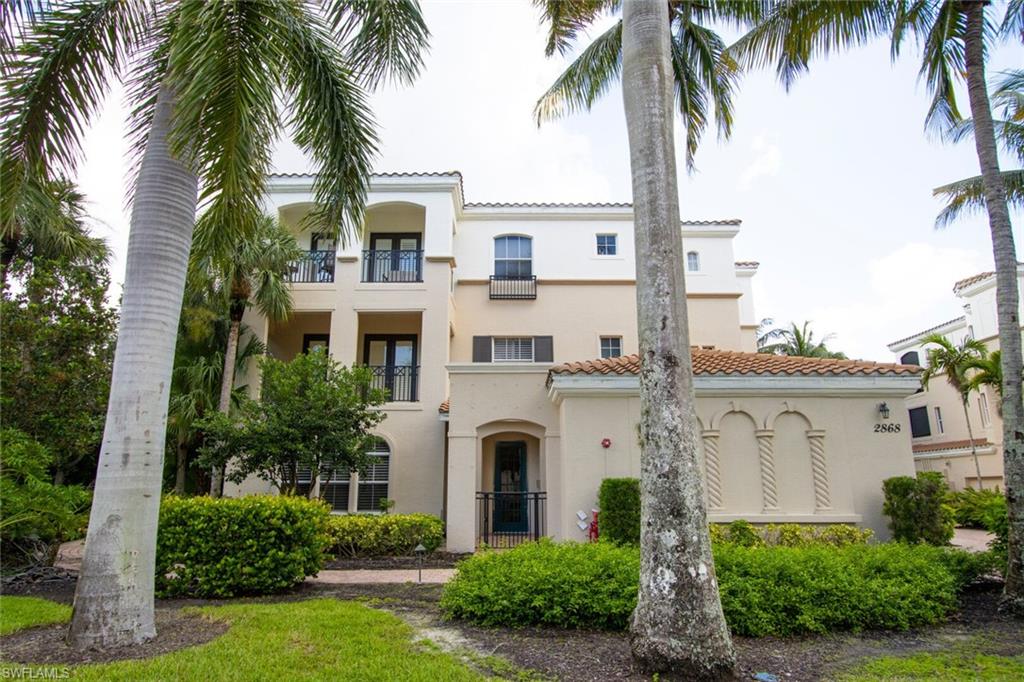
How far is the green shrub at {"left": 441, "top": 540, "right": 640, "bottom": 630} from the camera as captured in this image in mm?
6543

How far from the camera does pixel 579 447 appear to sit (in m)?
12.6

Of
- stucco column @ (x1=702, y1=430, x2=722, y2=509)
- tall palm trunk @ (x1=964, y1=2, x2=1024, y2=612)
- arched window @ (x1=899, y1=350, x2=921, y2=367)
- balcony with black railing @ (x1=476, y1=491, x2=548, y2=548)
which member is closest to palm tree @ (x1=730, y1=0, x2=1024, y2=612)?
tall palm trunk @ (x1=964, y1=2, x2=1024, y2=612)

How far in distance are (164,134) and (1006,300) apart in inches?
429

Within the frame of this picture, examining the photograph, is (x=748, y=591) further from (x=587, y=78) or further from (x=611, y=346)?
(x=611, y=346)

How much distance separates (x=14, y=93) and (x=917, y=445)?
33727 millimetres

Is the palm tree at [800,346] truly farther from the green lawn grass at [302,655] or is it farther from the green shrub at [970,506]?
the green lawn grass at [302,655]

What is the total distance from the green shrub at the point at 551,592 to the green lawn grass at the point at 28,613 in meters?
4.65

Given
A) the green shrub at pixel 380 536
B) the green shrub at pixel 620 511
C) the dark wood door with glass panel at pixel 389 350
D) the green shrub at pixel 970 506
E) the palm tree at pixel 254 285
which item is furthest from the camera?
the dark wood door with glass panel at pixel 389 350

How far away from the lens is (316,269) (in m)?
18.8

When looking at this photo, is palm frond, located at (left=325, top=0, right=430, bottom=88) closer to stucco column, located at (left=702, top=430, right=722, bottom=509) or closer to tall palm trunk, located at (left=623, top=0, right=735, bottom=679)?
tall palm trunk, located at (left=623, top=0, right=735, bottom=679)

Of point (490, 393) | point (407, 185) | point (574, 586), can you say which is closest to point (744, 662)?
point (574, 586)

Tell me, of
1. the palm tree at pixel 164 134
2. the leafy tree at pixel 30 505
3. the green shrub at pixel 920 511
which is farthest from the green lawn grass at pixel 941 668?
the leafy tree at pixel 30 505

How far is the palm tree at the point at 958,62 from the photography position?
7.96 metres

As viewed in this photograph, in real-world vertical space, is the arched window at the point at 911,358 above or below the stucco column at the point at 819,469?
above
